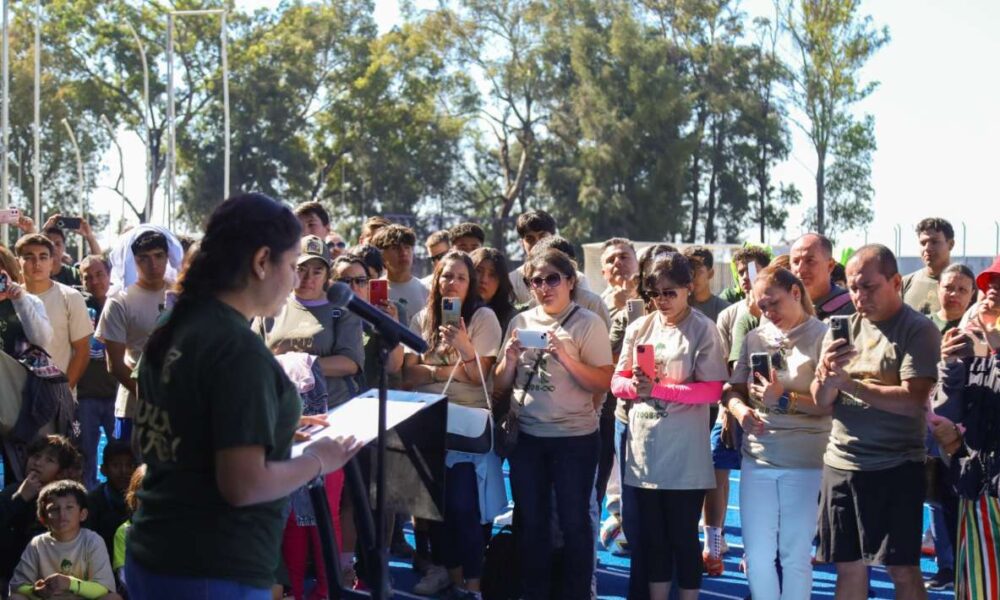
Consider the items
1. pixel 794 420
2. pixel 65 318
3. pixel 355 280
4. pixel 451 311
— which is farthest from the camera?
pixel 65 318

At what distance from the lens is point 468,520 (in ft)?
20.9

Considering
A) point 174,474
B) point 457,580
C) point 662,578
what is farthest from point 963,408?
point 174,474

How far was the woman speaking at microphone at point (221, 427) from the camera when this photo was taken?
2795 mm

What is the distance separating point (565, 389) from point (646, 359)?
0.48 m

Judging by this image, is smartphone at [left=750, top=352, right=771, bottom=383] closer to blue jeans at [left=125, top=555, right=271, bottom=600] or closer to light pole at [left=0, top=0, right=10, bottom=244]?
blue jeans at [left=125, top=555, right=271, bottom=600]

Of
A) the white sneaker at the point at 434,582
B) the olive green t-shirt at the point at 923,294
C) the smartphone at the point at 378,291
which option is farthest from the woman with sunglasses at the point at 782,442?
the olive green t-shirt at the point at 923,294

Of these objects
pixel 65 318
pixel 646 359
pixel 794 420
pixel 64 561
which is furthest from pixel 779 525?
pixel 65 318

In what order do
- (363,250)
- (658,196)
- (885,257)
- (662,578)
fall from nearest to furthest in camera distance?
(885,257) → (662,578) → (363,250) → (658,196)

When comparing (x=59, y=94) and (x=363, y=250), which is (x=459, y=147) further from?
(x=363, y=250)

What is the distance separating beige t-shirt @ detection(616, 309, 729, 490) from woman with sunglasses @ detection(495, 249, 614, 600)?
25 cm

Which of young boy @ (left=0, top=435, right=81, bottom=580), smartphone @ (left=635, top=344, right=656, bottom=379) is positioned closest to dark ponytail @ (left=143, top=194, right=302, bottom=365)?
smartphone @ (left=635, top=344, right=656, bottom=379)

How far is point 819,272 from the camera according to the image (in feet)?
21.9

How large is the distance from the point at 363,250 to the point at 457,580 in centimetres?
206

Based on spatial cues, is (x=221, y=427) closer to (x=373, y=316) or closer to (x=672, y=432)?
(x=373, y=316)
